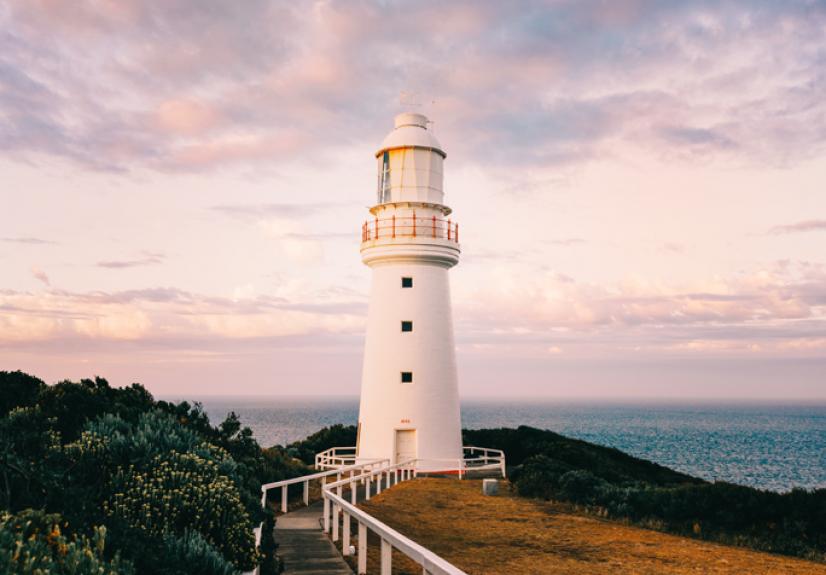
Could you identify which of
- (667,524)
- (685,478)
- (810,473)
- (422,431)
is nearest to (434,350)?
(422,431)

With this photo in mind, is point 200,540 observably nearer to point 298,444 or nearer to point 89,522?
point 89,522

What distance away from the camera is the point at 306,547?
527 inches

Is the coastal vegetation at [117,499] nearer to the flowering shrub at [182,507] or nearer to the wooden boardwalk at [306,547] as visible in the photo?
the flowering shrub at [182,507]

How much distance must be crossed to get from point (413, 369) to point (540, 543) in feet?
41.2

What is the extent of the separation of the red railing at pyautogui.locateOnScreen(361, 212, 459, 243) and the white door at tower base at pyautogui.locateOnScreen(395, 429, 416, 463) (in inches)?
291

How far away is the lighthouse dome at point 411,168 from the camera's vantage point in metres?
28.3

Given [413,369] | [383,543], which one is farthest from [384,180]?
[383,543]

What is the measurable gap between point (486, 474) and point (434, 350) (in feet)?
18.1

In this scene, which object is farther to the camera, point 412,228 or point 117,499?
point 412,228

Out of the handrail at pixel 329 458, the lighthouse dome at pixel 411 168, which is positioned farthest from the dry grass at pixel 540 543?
the lighthouse dome at pixel 411 168

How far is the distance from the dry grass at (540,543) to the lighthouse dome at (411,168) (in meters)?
11.8

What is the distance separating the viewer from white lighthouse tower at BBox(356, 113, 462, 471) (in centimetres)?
2734

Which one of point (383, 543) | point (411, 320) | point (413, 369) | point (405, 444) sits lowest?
point (383, 543)

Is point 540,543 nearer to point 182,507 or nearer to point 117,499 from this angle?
point 182,507
